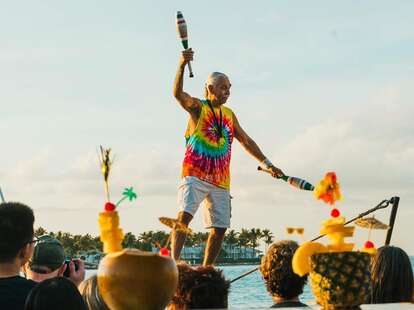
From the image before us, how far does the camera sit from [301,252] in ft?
7.73

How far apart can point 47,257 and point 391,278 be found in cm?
205

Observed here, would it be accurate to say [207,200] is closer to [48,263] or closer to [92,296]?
[48,263]

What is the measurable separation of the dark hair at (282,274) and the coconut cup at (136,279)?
248cm

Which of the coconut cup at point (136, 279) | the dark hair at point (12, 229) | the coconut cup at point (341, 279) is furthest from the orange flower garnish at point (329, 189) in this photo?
the dark hair at point (12, 229)

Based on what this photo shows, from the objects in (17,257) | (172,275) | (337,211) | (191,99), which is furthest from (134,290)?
(191,99)

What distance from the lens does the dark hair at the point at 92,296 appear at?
158 inches

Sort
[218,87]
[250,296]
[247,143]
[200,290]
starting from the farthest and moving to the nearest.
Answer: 1. [250,296]
2. [247,143]
3. [218,87]
4. [200,290]

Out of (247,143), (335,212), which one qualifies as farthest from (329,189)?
(247,143)

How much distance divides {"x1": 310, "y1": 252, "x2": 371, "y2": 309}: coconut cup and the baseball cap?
9.42 feet

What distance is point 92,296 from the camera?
4059 millimetres

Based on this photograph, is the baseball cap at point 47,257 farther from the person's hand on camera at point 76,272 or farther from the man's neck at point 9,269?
the man's neck at point 9,269

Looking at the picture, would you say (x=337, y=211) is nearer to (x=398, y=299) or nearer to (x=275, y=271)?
(x=275, y=271)

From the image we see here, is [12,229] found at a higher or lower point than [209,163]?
lower

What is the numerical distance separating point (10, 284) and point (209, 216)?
174 inches
